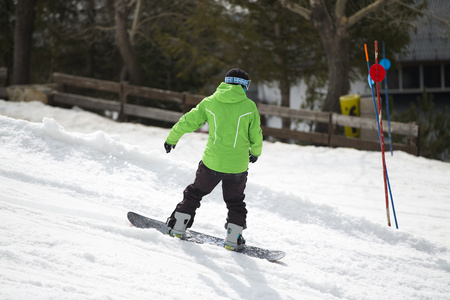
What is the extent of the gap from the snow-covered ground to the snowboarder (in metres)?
0.26

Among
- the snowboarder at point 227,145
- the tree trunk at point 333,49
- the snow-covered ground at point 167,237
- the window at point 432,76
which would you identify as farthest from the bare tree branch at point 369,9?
the window at point 432,76

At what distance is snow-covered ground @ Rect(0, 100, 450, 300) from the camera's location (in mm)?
3693

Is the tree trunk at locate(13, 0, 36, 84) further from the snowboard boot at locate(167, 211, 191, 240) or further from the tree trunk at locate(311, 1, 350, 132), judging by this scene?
the snowboard boot at locate(167, 211, 191, 240)

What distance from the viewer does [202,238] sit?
4883 mm

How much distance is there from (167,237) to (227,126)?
1159mm

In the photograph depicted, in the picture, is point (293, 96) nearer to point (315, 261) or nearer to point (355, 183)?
point (355, 183)

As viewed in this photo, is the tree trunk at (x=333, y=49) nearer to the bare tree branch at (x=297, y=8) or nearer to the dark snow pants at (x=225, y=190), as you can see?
the bare tree branch at (x=297, y=8)

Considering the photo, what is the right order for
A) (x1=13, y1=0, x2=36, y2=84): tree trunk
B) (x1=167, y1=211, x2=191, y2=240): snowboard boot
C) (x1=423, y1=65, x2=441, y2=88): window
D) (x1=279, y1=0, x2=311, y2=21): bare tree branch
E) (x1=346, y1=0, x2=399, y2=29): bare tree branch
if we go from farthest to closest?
1. (x1=423, y1=65, x2=441, y2=88): window
2. (x1=13, y1=0, x2=36, y2=84): tree trunk
3. (x1=279, y1=0, x2=311, y2=21): bare tree branch
4. (x1=346, y1=0, x2=399, y2=29): bare tree branch
5. (x1=167, y1=211, x2=191, y2=240): snowboard boot

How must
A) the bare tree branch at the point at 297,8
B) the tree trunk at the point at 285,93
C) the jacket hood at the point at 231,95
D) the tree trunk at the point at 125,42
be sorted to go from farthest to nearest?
the tree trunk at the point at 285,93 → the tree trunk at the point at 125,42 → the bare tree branch at the point at 297,8 → the jacket hood at the point at 231,95

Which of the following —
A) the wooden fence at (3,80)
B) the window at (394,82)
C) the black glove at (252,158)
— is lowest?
the black glove at (252,158)

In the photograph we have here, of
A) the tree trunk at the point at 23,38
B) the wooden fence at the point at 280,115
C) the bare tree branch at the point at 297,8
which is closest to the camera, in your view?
the wooden fence at the point at 280,115

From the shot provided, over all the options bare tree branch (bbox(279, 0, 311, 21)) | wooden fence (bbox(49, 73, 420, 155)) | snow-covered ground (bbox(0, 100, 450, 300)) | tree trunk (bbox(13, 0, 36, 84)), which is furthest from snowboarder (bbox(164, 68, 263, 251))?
tree trunk (bbox(13, 0, 36, 84))

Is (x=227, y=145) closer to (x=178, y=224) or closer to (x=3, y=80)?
(x=178, y=224)

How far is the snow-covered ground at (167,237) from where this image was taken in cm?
369
